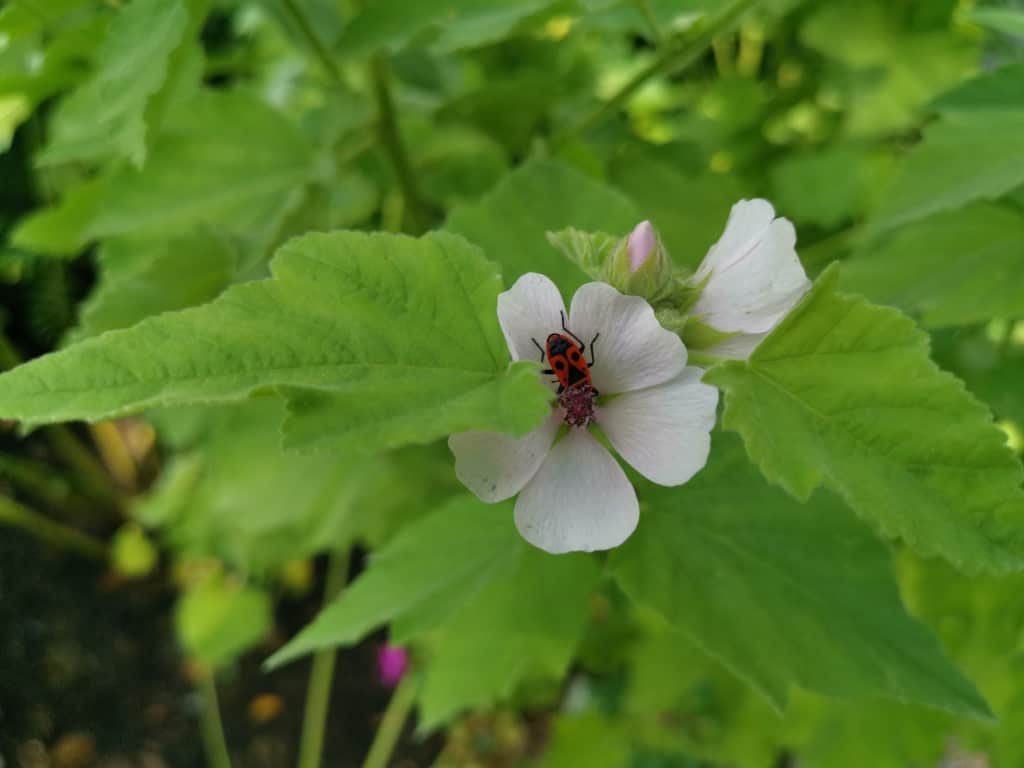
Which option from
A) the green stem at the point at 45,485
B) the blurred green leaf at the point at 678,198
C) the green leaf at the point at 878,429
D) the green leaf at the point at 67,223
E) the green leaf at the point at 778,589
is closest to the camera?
the green leaf at the point at 878,429

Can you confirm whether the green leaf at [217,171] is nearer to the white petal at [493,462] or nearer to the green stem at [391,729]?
the white petal at [493,462]

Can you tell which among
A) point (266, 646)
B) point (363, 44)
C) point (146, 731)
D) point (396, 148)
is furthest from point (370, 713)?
point (363, 44)

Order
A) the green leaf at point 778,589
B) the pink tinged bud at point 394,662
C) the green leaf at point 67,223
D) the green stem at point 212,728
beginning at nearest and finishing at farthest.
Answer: the green leaf at point 778,589, the green leaf at point 67,223, the pink tinged bud at point 394,662, the green stem at point 212,728

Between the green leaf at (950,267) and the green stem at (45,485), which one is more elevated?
the green leaf at (950,267)

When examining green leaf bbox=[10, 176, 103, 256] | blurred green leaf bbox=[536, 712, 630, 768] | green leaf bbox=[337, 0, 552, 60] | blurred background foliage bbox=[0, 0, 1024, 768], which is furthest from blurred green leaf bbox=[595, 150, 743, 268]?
blurred green leaf bbox=[536, 712, 630, 768]

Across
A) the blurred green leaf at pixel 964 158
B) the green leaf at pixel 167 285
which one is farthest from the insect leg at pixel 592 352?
the green leaf at pixel 167 285

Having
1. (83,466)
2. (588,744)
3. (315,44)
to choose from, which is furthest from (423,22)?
(83,466)

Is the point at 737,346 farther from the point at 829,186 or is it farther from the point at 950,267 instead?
the point at 829,186
